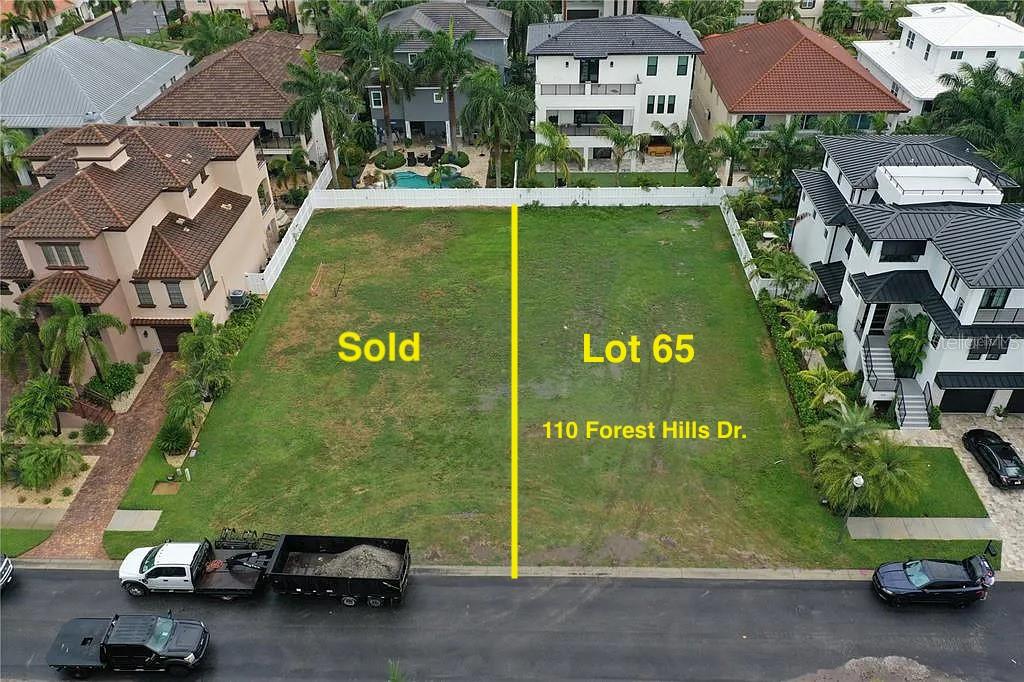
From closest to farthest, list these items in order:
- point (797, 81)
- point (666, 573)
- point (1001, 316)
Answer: point (666, 573) < point (1001, 316) < point (797, 81)

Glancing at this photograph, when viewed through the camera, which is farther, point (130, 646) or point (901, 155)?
point (901, 155)

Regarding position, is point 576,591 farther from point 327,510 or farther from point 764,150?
point 764,150

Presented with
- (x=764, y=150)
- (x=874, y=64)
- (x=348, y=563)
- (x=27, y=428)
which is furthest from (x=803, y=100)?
(x=27, y=428)

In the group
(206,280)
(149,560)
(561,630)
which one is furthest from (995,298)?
(206,280)

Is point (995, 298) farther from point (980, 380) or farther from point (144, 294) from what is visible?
point (144, 294)

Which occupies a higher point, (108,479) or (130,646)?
(130,646)

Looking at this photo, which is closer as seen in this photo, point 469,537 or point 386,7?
point 469,537

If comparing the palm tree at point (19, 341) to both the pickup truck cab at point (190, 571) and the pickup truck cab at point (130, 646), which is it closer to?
the pickup truck cab at point (190, 571)
